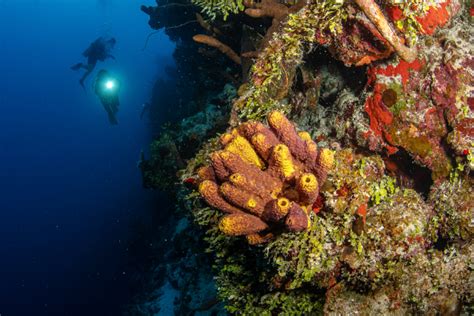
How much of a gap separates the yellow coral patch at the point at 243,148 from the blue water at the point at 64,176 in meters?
14.8

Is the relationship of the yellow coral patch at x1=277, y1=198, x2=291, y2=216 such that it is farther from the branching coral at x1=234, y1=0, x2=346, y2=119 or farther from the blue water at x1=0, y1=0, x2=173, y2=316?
the blue water at x1=0, y1=0, x2=173, y2=316

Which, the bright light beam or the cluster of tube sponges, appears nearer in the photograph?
the cluster of tube sponges

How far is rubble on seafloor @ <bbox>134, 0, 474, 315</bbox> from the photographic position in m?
2.58

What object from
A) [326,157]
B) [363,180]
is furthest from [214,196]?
[363,180]

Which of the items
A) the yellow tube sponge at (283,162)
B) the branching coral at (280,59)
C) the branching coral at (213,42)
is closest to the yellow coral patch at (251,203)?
the yellow tube sponge at (283,162)

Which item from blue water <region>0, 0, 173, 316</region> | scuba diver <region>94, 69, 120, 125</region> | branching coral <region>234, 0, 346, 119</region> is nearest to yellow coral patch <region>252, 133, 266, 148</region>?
branching coral <region>234, 0, 346, 119</region>

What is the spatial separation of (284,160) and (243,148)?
1.41ft

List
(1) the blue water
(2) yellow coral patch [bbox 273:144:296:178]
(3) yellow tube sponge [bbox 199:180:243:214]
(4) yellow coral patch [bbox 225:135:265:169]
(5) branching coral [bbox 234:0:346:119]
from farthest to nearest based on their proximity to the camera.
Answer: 1. (1) the blue water
2. (5) branching coral [bbox 234:0:346:119]
3. (4) yellow coral patch [bbox 225:135:265:169]
4. (3) yellow tube sponge [bbox 199:180:243:214]
5. (2) yellow coral patch [bbox 273:144:296:178]

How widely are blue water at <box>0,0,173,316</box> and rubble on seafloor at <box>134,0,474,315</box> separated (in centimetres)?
1437

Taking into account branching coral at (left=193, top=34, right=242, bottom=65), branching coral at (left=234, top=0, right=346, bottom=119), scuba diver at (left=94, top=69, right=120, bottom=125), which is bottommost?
branching coral at (left=234, top=0, right=346, bottom=119)

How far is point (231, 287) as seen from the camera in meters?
3.73

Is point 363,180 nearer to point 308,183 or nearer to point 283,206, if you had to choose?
point 308,183

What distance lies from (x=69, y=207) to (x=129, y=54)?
89324 millimetres

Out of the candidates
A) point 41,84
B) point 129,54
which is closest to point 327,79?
point 129,54
